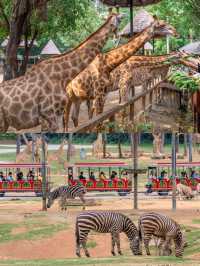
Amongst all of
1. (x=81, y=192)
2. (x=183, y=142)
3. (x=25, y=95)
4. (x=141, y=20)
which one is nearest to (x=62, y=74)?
(x=25, y=95)

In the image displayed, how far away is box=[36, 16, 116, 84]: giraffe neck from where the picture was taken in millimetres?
32438

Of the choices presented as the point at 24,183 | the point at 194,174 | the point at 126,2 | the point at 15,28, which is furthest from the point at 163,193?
the point at 126,2

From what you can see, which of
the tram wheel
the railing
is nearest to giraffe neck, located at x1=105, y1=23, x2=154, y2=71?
the railing

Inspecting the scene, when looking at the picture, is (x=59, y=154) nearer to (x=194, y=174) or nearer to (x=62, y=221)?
(x=62, y=221)

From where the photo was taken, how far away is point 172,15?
6844cm

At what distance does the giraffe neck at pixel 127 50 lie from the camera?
33469 mm

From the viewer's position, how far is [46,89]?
32219 millimetres

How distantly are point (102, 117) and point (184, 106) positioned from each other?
9.35ft

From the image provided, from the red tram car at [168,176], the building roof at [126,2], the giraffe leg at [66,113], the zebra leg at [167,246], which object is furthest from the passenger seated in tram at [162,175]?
the zebra leg at [167,246]

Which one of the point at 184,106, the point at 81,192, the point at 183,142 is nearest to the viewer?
the point at 184,106

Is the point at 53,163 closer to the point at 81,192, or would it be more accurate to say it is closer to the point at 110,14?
the point at 81,192

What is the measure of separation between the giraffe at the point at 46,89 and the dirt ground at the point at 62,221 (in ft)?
12.9

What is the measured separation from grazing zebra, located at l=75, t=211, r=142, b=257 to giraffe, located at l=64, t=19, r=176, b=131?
2988 millimetres

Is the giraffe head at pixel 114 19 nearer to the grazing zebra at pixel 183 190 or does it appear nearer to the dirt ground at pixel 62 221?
the dirt ground at pixel 62 221
